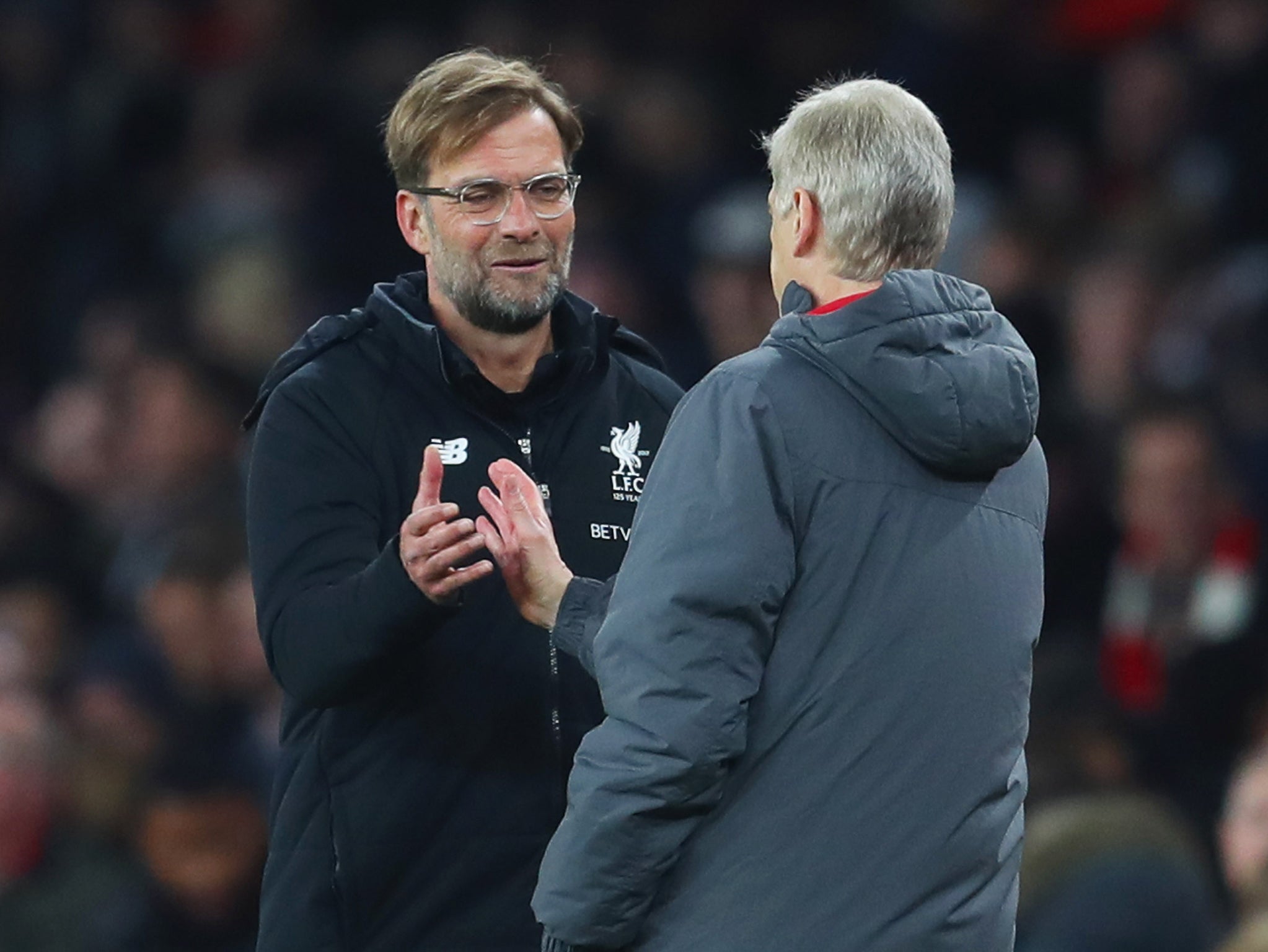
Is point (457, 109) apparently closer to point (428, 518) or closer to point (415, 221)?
point (415, 221)

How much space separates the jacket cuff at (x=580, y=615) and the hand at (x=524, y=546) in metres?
0.02

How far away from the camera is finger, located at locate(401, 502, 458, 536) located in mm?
2586

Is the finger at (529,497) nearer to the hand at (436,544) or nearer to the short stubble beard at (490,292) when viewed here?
the hand at (436,544)

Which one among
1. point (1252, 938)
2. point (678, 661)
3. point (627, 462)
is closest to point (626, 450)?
point (627, 462)

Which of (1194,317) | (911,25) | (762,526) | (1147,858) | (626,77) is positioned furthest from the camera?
(626,77)

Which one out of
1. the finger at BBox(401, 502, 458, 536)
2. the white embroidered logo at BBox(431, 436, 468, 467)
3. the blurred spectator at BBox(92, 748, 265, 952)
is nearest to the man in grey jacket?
the finger at BBox(401, 502, 458, 536)

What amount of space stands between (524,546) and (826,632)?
440mm

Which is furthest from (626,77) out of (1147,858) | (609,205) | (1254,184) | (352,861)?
(352,861)

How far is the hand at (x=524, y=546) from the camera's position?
2.66 meters

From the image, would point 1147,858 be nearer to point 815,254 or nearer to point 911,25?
point 815,254

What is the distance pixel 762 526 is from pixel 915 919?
1.48 ft

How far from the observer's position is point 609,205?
787cm

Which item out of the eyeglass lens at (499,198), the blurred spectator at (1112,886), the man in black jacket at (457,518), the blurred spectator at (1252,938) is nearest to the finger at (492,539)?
the man in black jacket at (457,518)

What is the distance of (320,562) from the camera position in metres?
2.85
